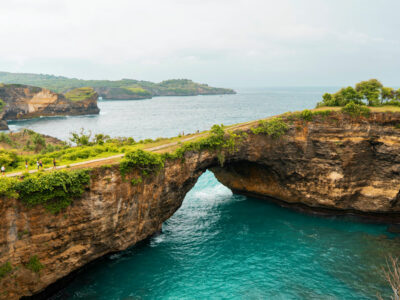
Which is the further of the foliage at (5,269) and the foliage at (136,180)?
the foliage at (136,180)

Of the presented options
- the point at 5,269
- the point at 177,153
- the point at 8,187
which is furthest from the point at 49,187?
the point at 177,153

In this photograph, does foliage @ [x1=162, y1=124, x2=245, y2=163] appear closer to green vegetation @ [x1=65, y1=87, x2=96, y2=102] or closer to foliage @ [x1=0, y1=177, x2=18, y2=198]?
foliage @ [x1=0, y1=177, x2=18, y2=198]

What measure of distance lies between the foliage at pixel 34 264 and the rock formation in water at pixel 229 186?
0.20 m

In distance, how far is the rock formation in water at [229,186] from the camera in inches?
780

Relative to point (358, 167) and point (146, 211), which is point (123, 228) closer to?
point (146, 211)

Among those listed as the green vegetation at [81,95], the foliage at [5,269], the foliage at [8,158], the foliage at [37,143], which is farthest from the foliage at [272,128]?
the green vegetation at [81,95]

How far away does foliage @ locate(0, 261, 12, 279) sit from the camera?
730 inches

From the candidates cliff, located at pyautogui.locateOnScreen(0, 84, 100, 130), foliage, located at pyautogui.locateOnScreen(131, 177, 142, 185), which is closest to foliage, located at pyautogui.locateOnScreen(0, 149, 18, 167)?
foliage, located at pyautogui.locateOnScreen(131, 177, 142, 185)

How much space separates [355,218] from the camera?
3306cm

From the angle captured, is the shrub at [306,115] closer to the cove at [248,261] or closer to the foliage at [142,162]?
the cove at [248,261]

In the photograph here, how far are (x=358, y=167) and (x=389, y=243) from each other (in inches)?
358

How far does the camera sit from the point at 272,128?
32.4 metres

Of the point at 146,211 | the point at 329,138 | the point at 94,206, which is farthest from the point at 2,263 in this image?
the point at 329,138


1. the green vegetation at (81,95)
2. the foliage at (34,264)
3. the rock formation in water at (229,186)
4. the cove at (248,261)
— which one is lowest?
the cove at (248,261)
